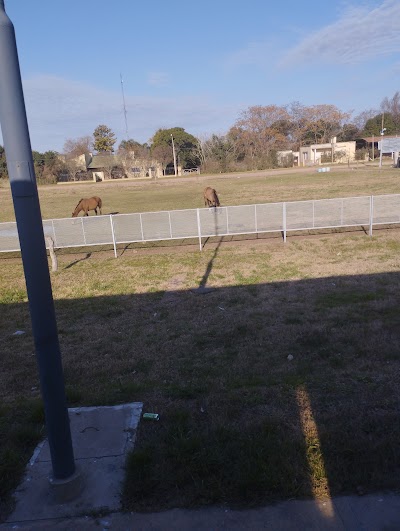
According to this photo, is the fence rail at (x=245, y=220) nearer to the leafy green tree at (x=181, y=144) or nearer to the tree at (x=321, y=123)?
the leafy green tree at (x=181, y=144)

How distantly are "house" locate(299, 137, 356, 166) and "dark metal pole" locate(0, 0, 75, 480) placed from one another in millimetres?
72172

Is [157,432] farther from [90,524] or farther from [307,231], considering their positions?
[307,231]

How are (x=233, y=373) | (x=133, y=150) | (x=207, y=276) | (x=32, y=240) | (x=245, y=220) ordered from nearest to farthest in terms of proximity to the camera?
1. (x=32, y=240)
2. (x=233, y=373)
3. (x=207, y=276)
4. (x=245, y=220)
5. (x=133, y=150)

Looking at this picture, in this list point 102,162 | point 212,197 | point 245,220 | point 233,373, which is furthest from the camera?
point 102,162

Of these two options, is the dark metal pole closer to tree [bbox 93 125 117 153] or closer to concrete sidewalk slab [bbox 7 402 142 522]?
concrete sidewalk slab [bbox 7 402 142 522]

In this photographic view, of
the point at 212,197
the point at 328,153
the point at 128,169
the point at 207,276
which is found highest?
the point at 328,153

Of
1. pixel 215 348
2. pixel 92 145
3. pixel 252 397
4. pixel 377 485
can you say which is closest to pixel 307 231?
pixel 215 348

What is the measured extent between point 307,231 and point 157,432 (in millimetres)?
12821

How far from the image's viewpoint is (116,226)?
1409 cm

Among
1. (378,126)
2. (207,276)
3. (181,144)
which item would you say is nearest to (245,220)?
(207,276)

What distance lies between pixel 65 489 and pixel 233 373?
2.46m

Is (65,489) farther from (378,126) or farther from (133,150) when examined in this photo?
(378,126)

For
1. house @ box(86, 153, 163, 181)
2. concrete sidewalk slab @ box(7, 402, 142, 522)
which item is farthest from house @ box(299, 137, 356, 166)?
concrete sidewalk slab @ box(7, 402, 142, 522)

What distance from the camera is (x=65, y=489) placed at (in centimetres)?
314
